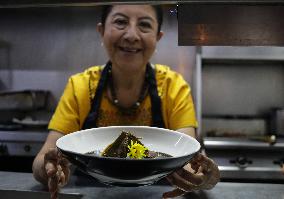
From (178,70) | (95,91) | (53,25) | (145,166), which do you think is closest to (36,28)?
(53,25)

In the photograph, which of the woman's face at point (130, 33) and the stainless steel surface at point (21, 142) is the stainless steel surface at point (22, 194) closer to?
the woman's face at point (130, 33)

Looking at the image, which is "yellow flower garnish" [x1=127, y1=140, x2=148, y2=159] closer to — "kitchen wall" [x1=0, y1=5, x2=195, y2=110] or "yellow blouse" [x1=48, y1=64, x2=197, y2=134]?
"yellow blouse" [x1=48, y1=64, x2=197, y2=134]

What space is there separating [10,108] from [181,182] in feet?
8.41

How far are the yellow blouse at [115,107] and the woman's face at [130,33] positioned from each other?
0.28 metres

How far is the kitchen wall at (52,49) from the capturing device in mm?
3627

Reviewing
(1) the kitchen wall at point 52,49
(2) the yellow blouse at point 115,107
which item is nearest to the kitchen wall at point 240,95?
(1) the kitchen wall at point 52,49

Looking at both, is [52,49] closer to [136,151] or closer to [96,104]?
[96,104]

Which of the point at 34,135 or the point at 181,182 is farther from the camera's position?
the point at 34,135

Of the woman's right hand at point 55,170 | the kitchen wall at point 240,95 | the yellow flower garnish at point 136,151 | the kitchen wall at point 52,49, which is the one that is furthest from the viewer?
the kitchen wall at point 52,49

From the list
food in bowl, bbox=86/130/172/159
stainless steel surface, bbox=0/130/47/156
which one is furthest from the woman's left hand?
stainless steel surface, bbox=0/130/47/156

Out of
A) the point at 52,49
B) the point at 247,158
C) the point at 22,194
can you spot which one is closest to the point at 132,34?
the point at 22,194

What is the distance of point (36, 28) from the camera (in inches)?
148

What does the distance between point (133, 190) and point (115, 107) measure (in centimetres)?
75

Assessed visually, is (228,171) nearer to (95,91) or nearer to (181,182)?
(95,91)
